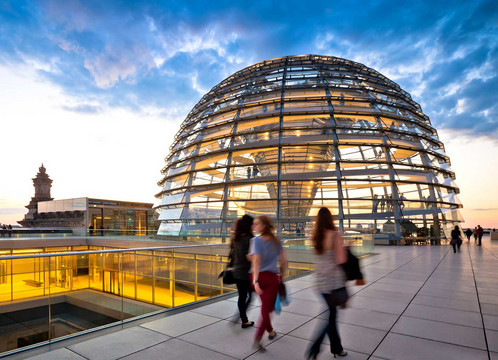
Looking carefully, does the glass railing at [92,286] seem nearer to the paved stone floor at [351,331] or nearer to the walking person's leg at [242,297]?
the paved stone floor at [351,331]

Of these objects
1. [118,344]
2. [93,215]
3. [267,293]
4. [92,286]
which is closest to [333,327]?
[267,293]

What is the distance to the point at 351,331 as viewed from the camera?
541 centimetres

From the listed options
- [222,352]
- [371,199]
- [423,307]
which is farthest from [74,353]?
[371,199]

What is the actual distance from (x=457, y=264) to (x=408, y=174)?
10.8 meters

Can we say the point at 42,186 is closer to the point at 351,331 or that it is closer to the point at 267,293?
the point at 267,293

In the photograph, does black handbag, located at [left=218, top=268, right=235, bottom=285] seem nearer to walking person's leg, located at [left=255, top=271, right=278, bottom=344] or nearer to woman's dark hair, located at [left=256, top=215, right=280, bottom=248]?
walking person's leg, located at [left=255, top=271, right=278, bottom=344]

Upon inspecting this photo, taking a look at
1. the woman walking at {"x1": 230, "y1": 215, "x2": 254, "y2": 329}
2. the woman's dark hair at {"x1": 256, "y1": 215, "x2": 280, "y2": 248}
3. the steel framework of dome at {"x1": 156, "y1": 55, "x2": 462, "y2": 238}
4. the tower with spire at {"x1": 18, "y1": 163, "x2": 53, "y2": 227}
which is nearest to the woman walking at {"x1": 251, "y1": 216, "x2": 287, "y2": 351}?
the woman's dark hair at {"x1": 256, "y1": 215, "x2": 280, "y2": 248}

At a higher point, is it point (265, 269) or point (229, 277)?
point (265, 269)

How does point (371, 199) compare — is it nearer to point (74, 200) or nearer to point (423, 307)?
point (423, 307)

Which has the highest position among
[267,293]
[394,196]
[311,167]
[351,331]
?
[311,167]

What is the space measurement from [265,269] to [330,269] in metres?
1.01

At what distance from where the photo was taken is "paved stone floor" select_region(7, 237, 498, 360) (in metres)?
4.48

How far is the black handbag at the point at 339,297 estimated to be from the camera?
166 inches

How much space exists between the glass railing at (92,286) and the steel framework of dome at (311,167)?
11935 millimetres
